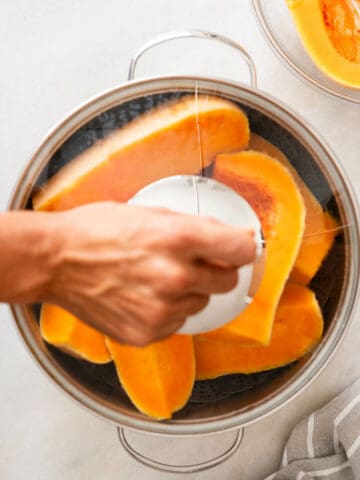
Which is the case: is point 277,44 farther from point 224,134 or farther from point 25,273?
point 25,273

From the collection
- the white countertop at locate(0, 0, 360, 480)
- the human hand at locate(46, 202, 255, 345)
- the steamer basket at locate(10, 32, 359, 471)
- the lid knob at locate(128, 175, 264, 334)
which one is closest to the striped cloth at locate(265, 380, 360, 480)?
the white countertop at locate(0, 0, 360, 480)

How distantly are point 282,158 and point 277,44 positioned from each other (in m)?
0.17

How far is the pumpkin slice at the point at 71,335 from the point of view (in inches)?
19.5

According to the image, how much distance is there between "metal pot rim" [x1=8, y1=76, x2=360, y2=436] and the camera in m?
0.52

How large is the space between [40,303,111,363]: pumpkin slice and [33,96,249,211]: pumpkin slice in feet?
0.28

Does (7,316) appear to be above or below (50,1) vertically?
below

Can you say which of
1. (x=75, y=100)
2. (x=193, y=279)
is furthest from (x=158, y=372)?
(x=75, y=100)

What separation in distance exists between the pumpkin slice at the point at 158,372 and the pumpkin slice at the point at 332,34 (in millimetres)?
287

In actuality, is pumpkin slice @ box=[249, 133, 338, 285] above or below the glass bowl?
below

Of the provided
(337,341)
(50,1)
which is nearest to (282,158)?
(337,341)

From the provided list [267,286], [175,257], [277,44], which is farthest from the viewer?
[277,44]

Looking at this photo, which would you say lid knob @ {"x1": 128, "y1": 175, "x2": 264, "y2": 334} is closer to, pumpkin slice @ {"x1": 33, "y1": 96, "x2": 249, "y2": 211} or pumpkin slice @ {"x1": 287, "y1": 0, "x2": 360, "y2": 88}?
pumpkin slice @ {"x1": 33, "y1": 96, "x2": 249, "y2": 211}

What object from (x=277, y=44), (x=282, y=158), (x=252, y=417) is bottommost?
(x=252, y=417)

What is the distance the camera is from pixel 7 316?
65 cm
